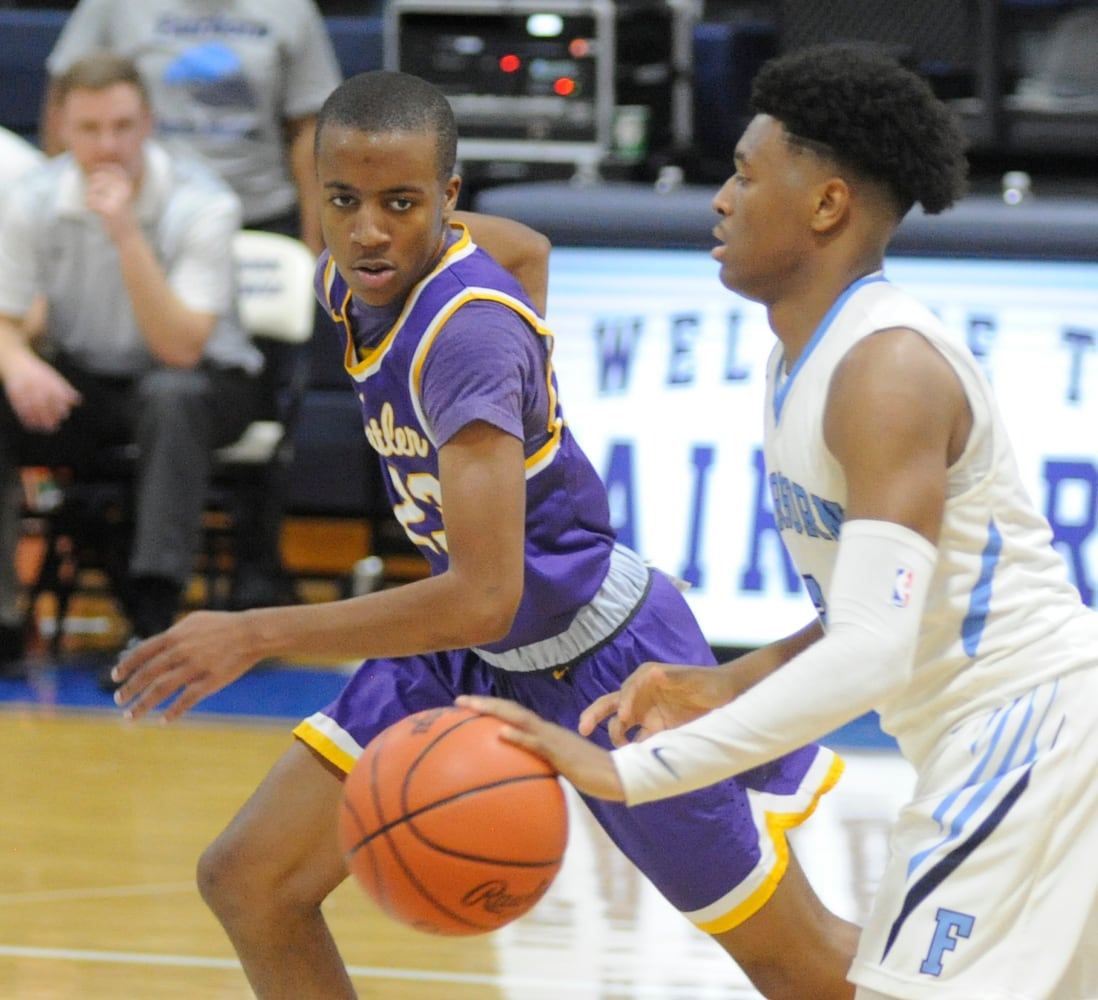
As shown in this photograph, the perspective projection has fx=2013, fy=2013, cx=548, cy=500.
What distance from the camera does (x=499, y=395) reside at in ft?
8.68

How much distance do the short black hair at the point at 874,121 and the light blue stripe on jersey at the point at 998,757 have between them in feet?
2.07

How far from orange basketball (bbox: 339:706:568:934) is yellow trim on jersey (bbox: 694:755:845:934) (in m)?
0.58

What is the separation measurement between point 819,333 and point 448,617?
598mm

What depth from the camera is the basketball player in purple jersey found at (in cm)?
260

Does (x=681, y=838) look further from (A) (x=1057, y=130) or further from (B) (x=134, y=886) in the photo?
(A) (x=1057, y=130)

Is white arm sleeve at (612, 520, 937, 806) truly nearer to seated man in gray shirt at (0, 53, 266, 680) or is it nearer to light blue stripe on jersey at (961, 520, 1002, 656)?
light blue stripe on jersey at (961, 520, 1002, 656)

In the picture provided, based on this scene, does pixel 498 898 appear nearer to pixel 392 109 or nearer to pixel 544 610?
pixel 544 610

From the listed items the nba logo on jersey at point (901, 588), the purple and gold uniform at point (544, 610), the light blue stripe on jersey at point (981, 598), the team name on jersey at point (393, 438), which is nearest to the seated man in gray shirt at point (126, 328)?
the purple and gold uniform at point (544, 610)

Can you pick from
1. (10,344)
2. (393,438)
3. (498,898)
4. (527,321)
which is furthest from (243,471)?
(498,898)

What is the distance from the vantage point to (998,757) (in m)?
2.35

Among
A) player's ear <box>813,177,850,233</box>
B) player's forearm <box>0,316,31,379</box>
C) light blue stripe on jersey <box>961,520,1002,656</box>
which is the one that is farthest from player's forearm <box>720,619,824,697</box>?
player's forearm <box>0,316,31,379</box>

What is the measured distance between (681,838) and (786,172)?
102 cm

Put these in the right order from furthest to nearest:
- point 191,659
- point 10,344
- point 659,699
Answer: point 10,344 < point 659,699 < point 191,659

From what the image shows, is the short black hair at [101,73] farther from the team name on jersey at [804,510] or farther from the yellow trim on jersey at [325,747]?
Result: the team name on jersey at [804,510]
